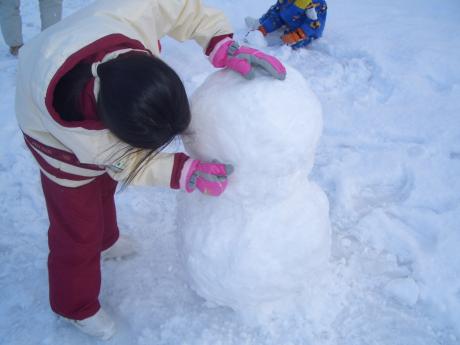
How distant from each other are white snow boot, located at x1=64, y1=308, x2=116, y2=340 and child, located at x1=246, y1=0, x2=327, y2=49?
88.0 inches

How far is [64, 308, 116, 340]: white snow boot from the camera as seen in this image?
4.84ft

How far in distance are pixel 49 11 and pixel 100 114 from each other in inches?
91.0

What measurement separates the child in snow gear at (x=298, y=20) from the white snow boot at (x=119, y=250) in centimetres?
192

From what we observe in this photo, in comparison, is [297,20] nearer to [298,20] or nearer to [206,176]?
[298,20]

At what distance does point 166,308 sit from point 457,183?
1436 mm

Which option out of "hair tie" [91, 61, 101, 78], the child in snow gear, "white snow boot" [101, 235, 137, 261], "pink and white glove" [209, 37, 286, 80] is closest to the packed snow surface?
"pink and white glove" [209, 37, 286, 80]

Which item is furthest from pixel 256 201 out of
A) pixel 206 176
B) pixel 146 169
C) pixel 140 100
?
pixel 140 100

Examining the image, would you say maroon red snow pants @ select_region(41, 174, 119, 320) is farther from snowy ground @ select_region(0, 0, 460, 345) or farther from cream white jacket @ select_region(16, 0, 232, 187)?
snowy ground @ select_region(0, 0, 460, 345)

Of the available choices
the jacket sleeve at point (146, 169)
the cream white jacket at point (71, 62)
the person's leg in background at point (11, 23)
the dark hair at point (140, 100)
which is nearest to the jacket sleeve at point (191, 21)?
the cream white jacket at point (71, 62)

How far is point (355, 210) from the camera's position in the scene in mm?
1928

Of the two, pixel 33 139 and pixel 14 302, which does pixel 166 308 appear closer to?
pixel 14 302

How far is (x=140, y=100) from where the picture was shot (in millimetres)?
996

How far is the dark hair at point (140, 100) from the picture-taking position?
39.5 inches

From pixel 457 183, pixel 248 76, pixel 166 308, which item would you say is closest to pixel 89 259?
pixel 166 308
